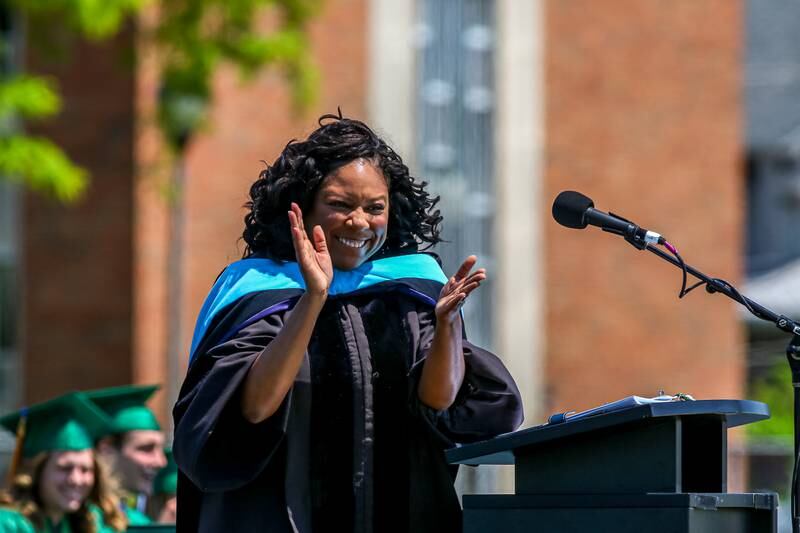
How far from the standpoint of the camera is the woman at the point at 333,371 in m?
3.78

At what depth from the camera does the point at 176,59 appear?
49.8 feet

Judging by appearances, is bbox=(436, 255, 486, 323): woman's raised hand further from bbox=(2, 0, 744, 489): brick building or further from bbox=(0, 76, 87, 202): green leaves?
bbox=(2, 0, 744, 489): brick building

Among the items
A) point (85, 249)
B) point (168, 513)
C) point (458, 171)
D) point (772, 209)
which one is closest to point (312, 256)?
point (168, 513)

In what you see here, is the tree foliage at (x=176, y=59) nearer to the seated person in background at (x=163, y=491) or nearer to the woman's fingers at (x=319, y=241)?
the seated person in background at (x=163, y=491)

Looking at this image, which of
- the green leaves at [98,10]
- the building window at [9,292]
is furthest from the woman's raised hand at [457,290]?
the building window at [9,292]

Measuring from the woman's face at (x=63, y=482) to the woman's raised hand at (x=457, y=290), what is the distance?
10.2 ft

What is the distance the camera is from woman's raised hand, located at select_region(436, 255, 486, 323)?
3748mm

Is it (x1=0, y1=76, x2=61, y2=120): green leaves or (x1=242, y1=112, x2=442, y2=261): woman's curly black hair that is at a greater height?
(x1=0, y1=76, x2=61, y2=120): green leaves

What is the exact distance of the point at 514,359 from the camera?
23.0 meters

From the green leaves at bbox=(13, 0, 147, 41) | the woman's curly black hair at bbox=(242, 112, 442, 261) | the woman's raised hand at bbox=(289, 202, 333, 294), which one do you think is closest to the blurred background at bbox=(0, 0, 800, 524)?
the green leaves at bbox=(13, 0, 147, 41)

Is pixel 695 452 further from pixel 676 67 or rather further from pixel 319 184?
pixel 676 67

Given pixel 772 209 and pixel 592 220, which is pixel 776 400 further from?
pixel 592 220

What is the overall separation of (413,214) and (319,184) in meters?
0.27

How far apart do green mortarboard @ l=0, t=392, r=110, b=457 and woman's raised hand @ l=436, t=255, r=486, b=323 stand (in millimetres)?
3173
